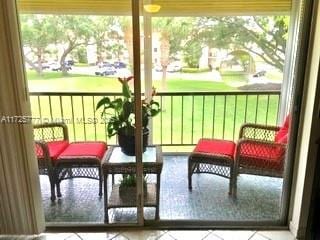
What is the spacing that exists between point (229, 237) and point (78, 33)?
1.95m

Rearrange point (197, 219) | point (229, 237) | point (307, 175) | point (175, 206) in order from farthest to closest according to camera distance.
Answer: point (175, 206), point (197, 219), point (229, 237), point (307, 175)

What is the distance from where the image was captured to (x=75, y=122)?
2781 millimetres

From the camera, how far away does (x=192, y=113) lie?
145 inches

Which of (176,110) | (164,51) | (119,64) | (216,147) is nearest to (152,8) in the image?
(164,51)

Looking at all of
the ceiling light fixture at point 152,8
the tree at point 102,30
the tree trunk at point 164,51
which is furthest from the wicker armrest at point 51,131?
the ceiling light fixture at point 152,8

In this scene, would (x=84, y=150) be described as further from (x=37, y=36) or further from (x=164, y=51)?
(x=164, y=51)

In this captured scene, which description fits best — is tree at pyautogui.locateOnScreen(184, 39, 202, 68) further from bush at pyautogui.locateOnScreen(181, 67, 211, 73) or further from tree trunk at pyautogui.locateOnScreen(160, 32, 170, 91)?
tree trunk at pyautogui.locateOnScreen(160, 32, 170, 91)

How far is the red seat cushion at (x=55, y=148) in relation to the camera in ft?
8.83

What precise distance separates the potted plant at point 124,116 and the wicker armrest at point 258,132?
1.08 meters

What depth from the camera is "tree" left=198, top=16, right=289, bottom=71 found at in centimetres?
310

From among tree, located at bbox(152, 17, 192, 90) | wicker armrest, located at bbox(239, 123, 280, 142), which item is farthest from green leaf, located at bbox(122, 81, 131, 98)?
wicker armrest, located at bbox(239, 123, 280, 142)

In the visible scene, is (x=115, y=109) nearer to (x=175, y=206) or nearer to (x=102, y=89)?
(x=102, y=89)

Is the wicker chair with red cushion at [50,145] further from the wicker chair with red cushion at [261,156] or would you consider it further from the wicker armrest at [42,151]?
the wicker chair with red cushion at [261,156]

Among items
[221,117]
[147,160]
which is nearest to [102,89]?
[147,160]
